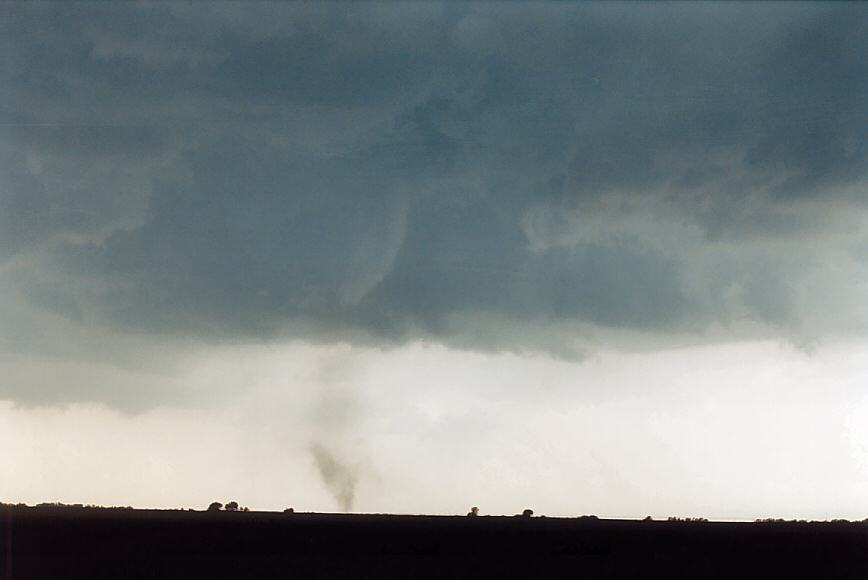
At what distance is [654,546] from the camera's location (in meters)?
99.2

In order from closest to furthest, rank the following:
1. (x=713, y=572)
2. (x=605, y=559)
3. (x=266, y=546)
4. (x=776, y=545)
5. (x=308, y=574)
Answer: (x=308, y=574) → (x=713, y=572) → (x=605, y=559) → (x=266, y=546) → (x=776, y=545)

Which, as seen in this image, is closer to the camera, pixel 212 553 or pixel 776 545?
pixel 212 553

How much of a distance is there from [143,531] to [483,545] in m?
40.3

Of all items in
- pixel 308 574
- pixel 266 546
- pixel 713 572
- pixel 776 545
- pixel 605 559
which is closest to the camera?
pixel 308 574

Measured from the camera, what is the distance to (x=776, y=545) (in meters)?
106

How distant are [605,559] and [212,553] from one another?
3186 cm

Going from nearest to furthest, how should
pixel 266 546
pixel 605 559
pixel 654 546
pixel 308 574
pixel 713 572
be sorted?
pixel 308 574 < pixel 713 572 < pixel 605 559 < pixel 266 546 < pixel 654 546

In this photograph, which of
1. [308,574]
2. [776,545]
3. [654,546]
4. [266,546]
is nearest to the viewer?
[308,574]

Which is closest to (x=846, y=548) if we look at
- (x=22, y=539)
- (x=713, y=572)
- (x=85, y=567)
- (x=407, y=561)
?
(x=713, y=572)

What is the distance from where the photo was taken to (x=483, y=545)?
308ft

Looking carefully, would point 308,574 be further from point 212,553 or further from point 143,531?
point 143,531

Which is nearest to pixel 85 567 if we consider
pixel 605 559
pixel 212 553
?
pixel 212 553

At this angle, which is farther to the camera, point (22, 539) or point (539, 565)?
point (22, 539)

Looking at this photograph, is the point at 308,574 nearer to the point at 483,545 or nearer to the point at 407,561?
the point at 407,561
